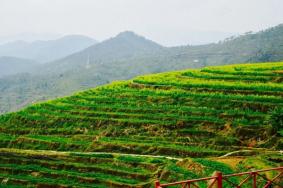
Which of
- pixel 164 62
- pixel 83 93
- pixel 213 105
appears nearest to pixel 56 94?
pixel 164 62

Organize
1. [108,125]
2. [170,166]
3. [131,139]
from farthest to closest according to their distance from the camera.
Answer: [108,125] < [131,139] < [170,166]

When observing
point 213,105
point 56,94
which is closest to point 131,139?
point 213,105

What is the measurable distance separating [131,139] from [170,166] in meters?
6.83

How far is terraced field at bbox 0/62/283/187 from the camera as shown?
1034 inches

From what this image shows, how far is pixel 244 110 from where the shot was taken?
1236 inches

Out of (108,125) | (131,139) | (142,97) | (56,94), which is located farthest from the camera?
(56,94)

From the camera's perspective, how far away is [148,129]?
104 feet

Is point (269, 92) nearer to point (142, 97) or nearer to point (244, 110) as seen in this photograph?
point (244, 110)

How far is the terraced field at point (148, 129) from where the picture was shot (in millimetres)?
26269

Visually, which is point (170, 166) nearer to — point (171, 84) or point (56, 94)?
point (171, 84)

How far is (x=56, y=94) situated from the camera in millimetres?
161125

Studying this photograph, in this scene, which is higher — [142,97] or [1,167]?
[142,97]

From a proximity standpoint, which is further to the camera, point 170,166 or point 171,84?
point 171,84

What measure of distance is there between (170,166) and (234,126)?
6.92m
